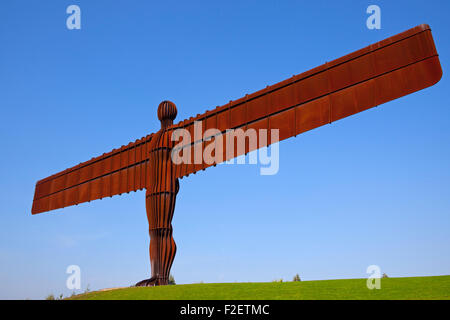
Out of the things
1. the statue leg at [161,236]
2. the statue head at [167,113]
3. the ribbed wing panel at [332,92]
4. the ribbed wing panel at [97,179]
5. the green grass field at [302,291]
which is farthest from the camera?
the ribbed wing panel at [97,179]

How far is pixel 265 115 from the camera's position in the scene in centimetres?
1259

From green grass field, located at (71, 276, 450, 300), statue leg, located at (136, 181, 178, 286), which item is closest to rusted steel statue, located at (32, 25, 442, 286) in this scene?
statue leg, located at (136, 181, 178, 286)

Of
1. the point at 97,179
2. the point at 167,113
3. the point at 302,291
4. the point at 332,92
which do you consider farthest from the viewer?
the point at 97,179

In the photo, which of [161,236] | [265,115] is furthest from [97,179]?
[265,115]

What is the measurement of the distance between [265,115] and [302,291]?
4690 millimetres

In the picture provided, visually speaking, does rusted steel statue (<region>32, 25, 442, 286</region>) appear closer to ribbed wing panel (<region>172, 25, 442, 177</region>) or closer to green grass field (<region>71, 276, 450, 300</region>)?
ribbed wing panel (<region>172, 25, 442, 177</region>)

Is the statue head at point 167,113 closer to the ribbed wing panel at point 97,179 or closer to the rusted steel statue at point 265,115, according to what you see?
the rusted steel statue at point 265,115

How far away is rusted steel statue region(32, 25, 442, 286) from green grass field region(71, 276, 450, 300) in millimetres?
2135

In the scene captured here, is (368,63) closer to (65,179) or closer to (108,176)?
(108,176)

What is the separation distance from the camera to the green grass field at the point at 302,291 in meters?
9.69

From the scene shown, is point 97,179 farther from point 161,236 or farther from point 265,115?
point 265,115

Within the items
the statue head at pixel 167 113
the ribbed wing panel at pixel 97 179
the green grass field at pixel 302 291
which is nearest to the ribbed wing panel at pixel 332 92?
the statue head at pixel 167 113

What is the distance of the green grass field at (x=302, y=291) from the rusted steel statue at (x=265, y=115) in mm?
2135
